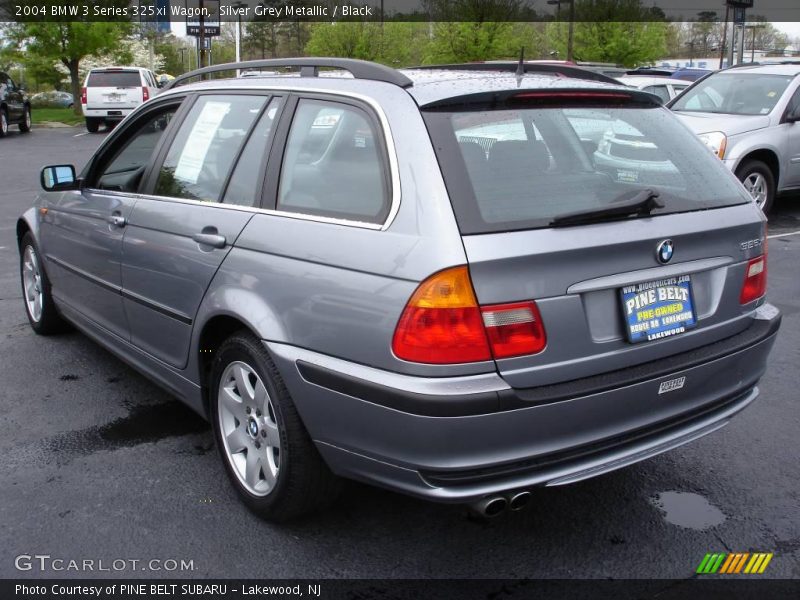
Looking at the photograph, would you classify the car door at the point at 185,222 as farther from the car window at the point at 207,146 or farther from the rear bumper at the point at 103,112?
the rear bumper at the point at 103,112

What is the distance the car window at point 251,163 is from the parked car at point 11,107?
904 inches

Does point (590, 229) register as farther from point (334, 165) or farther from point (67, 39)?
point (67, 39)

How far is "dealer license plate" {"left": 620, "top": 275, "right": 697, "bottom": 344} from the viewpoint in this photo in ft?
9.04

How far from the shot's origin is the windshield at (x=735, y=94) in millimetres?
10125

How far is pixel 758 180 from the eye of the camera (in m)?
9.80

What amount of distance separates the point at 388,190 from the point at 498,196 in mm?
358

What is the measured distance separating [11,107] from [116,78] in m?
3.06

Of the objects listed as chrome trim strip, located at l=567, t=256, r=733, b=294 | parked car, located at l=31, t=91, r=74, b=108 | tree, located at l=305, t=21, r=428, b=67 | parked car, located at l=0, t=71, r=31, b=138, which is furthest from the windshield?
parked car, located at l=31, t=91, r=74, b=108

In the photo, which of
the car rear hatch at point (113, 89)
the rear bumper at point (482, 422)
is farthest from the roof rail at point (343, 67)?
the car rear hatch at point (113, 89)

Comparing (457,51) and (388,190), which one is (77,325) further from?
(457,51)

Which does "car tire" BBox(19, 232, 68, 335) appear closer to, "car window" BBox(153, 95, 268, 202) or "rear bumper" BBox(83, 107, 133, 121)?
"car window" BBox(153, 95, 268, 202)

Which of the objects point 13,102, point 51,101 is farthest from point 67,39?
point 51,101

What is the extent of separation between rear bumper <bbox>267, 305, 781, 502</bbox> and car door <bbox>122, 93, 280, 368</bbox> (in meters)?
0.69

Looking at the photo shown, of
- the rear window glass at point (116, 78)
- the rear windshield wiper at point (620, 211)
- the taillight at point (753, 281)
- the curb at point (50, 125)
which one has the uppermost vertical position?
the rear window glass at point (116, 78)
